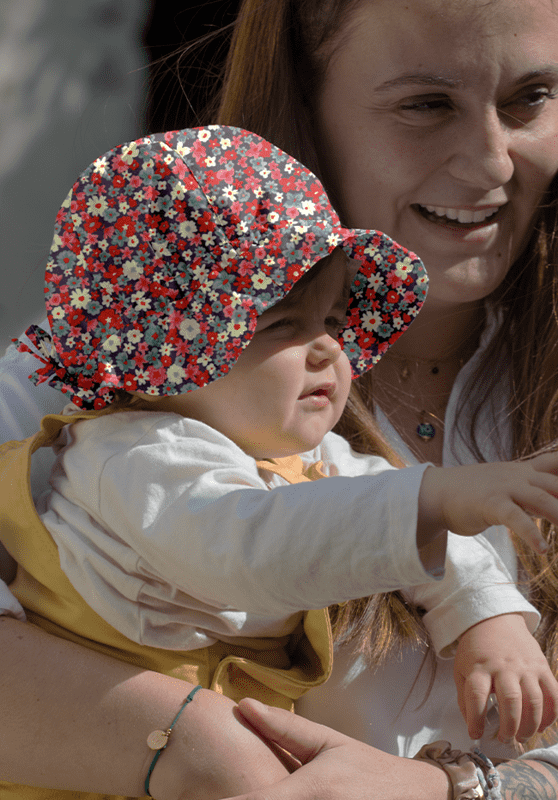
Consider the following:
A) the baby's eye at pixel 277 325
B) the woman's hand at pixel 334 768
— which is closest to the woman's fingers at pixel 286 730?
the woman's hand at pixel 334 768

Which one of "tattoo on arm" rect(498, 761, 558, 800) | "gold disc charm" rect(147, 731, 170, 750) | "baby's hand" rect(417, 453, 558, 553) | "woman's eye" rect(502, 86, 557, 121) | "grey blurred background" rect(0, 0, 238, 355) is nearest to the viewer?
"baby's hand" rect(417, 453, 558, 553)

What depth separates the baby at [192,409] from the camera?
48.8 inches

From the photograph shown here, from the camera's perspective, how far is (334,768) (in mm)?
1335

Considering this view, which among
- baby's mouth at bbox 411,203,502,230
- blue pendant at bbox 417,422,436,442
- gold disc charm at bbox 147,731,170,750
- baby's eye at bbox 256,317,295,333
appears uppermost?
baby's mouth at bbox 411,203,502,230

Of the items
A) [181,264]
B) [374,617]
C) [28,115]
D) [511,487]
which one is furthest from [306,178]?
[28,115]

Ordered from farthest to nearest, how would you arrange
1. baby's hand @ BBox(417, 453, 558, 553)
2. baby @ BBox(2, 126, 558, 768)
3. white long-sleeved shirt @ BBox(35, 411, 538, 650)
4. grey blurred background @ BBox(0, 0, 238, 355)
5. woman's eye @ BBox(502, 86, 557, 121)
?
grey blurred background @ BBox(0, 0, 238, 355) < woman's eye @ BBox(502, 86, 557, 121) < baby @ BBox(2, 126, 558, 768) < white long-sleeved shirt @ BBox(35, 411, 538, 650) < baby's hand @ BBox(417, 453, 558, 553)

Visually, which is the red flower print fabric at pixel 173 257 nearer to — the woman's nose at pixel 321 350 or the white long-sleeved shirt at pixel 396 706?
the woman's nose at pixel 321 350

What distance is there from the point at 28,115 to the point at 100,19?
531mm

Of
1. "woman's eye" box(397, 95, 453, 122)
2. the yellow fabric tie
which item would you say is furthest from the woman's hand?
"woman's eye" box(397, 95, 453, 122)

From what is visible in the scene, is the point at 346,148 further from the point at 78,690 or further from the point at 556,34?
the point at 78,690

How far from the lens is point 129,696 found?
138 cm

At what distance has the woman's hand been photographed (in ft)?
4.26

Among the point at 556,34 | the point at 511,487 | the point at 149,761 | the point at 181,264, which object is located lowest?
the point at 149,761

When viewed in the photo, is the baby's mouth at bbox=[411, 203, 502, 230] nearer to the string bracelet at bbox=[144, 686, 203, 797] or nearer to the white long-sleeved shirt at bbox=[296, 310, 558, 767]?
the white long-sleeved shirt at bbox=[296, 310, 558, 767]
